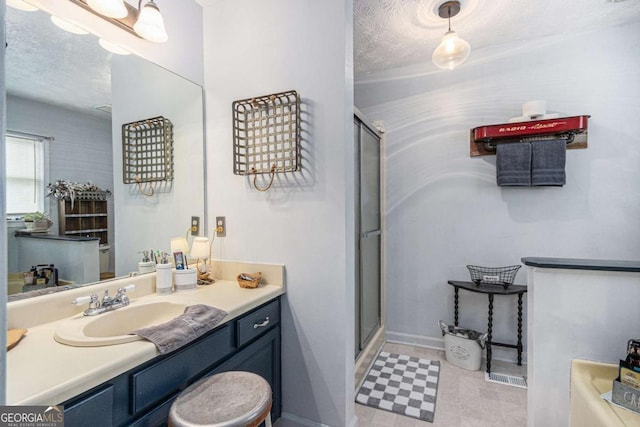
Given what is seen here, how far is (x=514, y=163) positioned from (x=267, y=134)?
74.0 inches

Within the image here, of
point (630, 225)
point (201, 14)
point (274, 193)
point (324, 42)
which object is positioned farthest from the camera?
point (630, 225)

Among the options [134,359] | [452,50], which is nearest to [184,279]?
[134,359]

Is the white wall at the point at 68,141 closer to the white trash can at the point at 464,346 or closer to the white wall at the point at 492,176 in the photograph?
the white wall at the point at 492,176

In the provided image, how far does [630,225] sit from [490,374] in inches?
58.5

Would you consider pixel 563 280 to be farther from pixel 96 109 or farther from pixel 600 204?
pixel 96 109

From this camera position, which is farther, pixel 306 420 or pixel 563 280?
pixel 306 420

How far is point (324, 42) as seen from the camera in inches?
61.5

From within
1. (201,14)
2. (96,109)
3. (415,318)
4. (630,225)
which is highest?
(201,14)

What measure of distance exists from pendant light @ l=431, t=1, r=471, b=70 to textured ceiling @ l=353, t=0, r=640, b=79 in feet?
0.16

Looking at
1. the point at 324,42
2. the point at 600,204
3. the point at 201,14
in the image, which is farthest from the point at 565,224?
the point at 201,14

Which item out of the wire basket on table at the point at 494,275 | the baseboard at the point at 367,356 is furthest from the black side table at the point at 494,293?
the baseboard at the point at 367,356

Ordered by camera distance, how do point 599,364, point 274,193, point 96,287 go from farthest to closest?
1. point 274,193
2. point 96,287
3. point 599,364

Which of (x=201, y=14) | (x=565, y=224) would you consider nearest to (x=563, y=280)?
(x=565, y=224)

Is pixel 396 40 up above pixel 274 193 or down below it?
above
